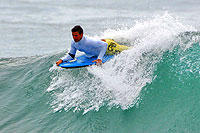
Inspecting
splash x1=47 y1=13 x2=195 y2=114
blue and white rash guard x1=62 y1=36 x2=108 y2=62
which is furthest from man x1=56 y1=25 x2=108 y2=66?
splash x1=47 y1=13 x2=195 y2=114

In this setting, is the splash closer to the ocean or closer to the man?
the ocean

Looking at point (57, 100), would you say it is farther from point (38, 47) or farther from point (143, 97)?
point (38, 47)

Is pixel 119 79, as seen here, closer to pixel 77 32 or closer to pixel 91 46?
pixel 91 46

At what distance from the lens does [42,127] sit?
→ 652 centimetres

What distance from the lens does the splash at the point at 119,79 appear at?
21.5 ft

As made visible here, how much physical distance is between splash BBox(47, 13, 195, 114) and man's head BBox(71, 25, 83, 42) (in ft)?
2.45

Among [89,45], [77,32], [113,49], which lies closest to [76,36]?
[77,32]

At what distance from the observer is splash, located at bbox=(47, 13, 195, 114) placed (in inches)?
258

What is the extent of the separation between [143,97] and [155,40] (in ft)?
4.83

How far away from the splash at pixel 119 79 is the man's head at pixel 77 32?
2.45 feet

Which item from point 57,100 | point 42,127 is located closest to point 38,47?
point 57,100

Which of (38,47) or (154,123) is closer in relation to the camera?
(154,123)

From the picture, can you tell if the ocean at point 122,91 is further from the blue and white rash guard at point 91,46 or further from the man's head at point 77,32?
the man's head at point 77,32

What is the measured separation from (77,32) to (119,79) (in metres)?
1.36
